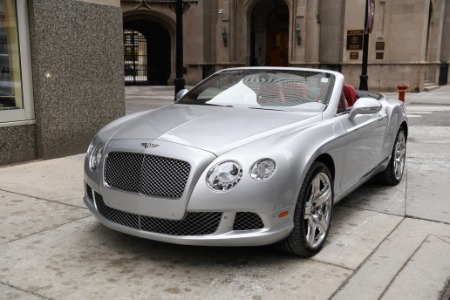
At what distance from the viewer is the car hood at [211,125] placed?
367cm

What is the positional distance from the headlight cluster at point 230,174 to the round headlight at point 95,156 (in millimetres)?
1080

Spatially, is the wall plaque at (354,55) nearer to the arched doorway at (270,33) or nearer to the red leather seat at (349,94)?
the arched doorway at (270,33)

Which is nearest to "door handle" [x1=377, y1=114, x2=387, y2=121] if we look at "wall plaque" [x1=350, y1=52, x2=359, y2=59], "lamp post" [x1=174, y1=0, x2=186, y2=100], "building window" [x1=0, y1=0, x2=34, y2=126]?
"building window" [x1=0, y1=0, x2=34, y2=126]

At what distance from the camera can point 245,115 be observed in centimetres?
437

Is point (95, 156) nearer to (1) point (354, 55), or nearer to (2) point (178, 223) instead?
(2) point (178, 223)

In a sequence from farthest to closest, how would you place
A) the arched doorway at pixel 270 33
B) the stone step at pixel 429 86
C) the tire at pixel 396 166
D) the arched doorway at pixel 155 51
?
the arched doorway at pixel 155 51
the arched doorway at pixel 270 33
the stone step at pixel 429 86
the tire at pixel 396 166

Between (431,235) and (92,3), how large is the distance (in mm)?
6098

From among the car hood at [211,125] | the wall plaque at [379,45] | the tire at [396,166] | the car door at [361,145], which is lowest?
the tire at [396,166]

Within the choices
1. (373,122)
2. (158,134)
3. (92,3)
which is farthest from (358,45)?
(158,134)

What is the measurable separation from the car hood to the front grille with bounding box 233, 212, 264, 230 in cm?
47

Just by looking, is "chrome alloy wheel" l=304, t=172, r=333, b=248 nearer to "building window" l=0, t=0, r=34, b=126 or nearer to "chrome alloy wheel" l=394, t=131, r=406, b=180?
"chrome alloy wheel" l=394, t=131, r=406, b=180

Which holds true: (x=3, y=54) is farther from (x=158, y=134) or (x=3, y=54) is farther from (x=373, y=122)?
(x=373, y=122)

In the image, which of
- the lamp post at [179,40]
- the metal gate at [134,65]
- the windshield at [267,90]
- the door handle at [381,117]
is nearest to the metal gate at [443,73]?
the metal gate at [134,65]

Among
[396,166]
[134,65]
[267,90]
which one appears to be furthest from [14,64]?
[134,65]
